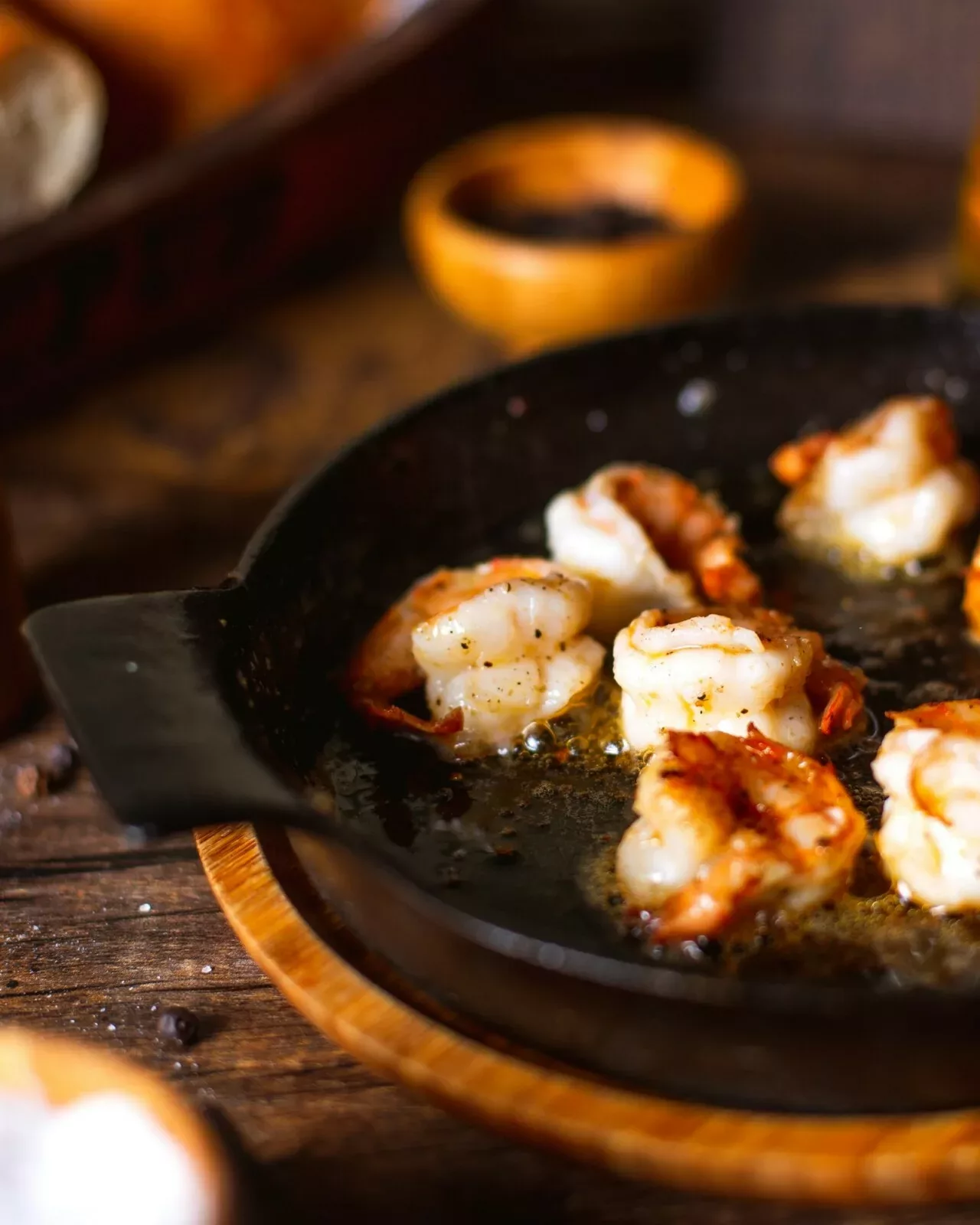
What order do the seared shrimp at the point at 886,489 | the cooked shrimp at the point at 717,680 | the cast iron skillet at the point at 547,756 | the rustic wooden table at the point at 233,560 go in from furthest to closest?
1. the seared shrimp at the point at 886,489
2. the cooked shrimp at the point at 717,680
3. the rustic wooden table at the point at 233,560
4. the cast iron skillet at the point at 547,756

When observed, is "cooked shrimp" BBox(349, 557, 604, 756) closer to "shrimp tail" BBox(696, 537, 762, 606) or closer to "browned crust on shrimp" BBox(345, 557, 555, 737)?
"browned crust on shrimp" BBox(345, 557, 555, 737)

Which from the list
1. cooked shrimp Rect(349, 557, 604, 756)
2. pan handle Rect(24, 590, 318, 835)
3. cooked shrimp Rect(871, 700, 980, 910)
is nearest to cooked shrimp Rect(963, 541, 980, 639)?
cooked shrimp Rect(871, 700, 980, 910)

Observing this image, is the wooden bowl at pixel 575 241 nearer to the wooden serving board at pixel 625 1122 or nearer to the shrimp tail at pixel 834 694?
the shrimp tail at pixel 834 694

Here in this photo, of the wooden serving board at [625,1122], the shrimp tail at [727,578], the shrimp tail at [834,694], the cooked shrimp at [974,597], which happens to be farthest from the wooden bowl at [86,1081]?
the cooked shrimp at [974,597]

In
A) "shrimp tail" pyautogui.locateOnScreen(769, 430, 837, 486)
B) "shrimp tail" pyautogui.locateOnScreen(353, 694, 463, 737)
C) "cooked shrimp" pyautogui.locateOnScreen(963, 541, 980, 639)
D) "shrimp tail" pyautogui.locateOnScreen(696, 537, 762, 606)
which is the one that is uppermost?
"shrimp tail" pyautogui.locateOnScreen(353, 694, 463, 737)

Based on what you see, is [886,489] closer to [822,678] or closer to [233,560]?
[822,678]

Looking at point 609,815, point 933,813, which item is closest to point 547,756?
point 609,815
